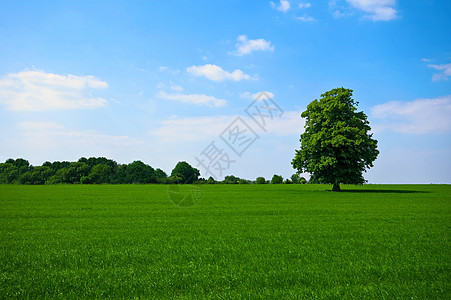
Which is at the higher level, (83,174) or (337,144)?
(337,144)

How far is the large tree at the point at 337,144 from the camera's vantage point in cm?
4800

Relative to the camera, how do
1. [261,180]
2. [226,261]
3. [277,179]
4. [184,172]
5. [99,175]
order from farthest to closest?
[184,172] < [99,175] < [261,180] < [277,179] < [226,261]

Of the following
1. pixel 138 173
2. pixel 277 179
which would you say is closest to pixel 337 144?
pixel 277 179

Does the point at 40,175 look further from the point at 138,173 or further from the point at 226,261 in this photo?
the point at 226,261

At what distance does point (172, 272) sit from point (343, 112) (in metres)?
50.0

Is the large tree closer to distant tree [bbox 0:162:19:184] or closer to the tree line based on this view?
the tree line

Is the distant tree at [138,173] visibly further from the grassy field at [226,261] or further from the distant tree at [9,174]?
the grassy field at [226,261]

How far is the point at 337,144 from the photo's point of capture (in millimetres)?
46469

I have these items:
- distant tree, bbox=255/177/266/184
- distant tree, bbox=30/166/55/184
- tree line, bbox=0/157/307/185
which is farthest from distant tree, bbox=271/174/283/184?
distant tree, bbox=30/166/55/184

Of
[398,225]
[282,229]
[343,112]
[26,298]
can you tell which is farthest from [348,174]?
[26,298]

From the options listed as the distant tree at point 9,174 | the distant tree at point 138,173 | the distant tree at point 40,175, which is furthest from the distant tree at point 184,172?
the distant tree at point 9,174

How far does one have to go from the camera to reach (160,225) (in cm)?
1762

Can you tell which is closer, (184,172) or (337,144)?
(337,144)

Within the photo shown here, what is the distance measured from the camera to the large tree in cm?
4800
